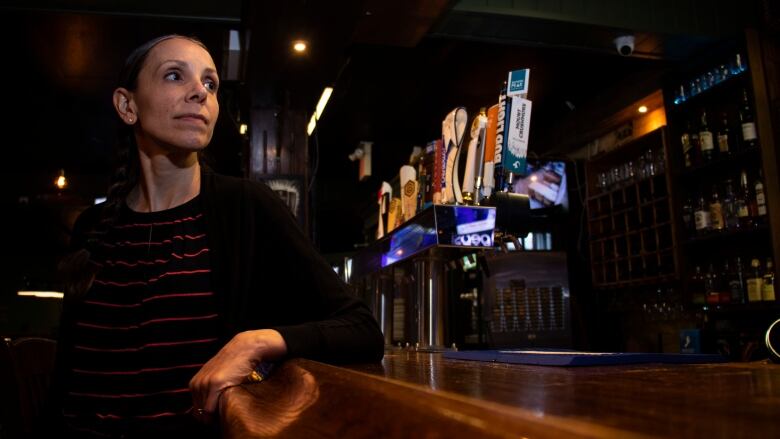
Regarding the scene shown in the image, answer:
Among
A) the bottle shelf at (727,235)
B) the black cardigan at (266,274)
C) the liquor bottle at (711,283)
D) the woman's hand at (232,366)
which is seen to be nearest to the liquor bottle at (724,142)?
the bottle shelf at (727,235)

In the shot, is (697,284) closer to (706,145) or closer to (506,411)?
(706,145)

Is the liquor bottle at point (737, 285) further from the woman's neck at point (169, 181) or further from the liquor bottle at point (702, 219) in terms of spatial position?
the woman's neck at point (169, 181)

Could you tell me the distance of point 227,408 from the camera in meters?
0.66

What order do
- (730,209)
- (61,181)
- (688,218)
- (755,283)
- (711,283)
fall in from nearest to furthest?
(755,283) → (730,209) → (711,283) → (688,218) → (61,181)

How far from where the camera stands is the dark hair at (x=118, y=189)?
1322mm

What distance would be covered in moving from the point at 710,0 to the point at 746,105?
0.95 m

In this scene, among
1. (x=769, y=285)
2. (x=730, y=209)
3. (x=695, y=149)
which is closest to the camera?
(x=769, y=285)

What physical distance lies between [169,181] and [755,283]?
13.7 feet

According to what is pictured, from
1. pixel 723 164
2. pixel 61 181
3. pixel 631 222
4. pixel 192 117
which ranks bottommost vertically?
pixel 192 117

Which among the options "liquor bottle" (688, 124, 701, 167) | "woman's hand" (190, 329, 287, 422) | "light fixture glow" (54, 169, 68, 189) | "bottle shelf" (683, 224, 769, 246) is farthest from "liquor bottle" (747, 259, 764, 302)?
"light fixture glow" (54, 169, 68, 189)

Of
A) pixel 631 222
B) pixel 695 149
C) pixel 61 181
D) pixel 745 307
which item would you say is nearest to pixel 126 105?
pixel 745 307

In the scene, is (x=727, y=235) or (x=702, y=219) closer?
(x=727, y=235)

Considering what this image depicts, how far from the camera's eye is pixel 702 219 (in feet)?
15.1

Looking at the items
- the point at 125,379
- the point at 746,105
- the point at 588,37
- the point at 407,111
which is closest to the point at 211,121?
the point at 125,379
